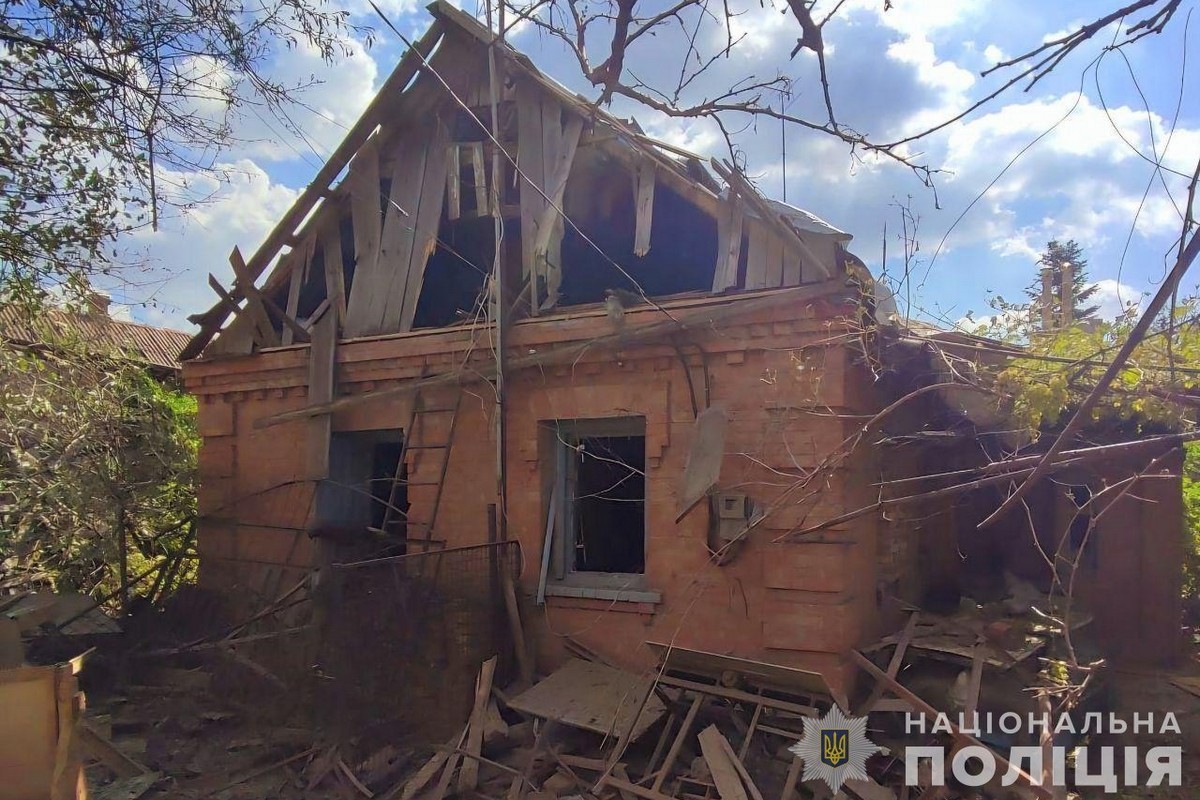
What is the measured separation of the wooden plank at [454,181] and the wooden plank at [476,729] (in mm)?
4607

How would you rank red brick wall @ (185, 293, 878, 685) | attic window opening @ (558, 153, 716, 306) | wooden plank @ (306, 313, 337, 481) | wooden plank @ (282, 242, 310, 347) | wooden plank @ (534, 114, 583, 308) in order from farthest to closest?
wooden plank @ (282, 242, 310, 347)
wooden plank @ (306, 313, 337, 481)
attic window opening @ (558, 153, 716, 306)
wooden plank @ (534, 114, 583, 308)
red brick wall @ (185, 293, 878, 685)

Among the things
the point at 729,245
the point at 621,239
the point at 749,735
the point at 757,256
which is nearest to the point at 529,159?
the point at 621,239

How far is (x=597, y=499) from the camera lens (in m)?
8.37

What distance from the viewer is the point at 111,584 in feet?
37.6

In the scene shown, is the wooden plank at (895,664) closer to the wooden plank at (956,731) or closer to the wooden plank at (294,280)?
the wooden plank at (956,731)

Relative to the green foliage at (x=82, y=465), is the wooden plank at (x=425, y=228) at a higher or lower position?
higher

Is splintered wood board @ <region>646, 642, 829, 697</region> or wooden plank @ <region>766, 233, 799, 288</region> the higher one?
wooden plank @ <region>766, 233, 799, 288</region>

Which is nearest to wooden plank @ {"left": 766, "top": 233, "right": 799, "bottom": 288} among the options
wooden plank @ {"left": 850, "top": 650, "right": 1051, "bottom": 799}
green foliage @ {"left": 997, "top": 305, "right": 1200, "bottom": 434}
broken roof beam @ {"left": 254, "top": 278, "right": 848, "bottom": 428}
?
broken roof beam @ {"left": 254, "top": 278, "right": 848, "bottom": 428}

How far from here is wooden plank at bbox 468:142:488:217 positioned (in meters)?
8.32

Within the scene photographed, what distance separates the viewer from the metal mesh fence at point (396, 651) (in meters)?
6.38

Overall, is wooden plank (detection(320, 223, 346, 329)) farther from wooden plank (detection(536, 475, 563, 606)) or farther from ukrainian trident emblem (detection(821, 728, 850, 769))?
ukrainian trident emblem (detection(821, 728, 850, 769))

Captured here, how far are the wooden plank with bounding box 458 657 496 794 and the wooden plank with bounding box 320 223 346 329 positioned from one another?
4402mm

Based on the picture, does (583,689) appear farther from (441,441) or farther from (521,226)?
(521,226)

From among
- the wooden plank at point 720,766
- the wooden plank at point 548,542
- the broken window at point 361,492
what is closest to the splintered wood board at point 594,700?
the wooden plank at point 720,766
